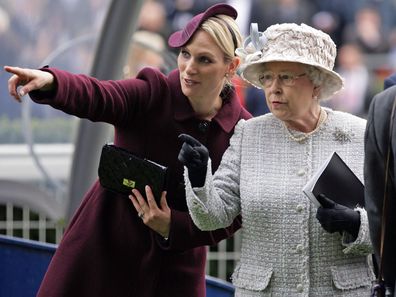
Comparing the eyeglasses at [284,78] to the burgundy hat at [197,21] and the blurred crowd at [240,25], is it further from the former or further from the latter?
the blurred crowd at [240,25]

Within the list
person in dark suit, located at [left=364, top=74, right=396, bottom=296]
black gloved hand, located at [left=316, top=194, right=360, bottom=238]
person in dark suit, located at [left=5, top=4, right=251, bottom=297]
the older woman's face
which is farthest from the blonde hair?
person in dark suit, located at [left=364, top=74, right=396, bottom=296]

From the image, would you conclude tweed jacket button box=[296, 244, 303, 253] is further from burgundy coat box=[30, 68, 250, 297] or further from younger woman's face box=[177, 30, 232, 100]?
younger woman's face box=[177, 30, 232, 100]

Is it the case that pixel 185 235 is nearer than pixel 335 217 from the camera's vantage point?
No

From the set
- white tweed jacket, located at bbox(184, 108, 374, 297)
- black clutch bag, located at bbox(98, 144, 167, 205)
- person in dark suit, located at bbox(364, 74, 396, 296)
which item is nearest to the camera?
person in dark suit, located at bbox(364, 74, 396, 296)

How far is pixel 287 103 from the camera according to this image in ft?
15.2

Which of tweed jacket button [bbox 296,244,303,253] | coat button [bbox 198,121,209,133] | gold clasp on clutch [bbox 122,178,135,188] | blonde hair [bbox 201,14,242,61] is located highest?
blonde hair [bbox 201,14,242,61]

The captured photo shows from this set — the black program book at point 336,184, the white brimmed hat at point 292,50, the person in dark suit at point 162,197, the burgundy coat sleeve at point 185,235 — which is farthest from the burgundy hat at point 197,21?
the black program book at point 336,184

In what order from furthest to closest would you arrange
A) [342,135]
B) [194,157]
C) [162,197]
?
[162,197], [342,135], [194,157]

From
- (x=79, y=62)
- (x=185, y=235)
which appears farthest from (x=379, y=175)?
(x=79, y=62)

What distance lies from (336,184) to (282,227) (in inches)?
9.2

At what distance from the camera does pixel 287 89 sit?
15.2ft

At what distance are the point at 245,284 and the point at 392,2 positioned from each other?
11633 millimetres

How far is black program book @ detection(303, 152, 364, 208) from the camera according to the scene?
4480 millimetres

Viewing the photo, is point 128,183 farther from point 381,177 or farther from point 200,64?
point 381,177
